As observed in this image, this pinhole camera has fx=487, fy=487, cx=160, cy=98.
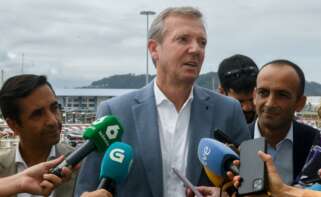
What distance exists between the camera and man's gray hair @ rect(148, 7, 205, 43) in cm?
308

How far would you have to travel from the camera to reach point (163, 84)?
312 centimetres

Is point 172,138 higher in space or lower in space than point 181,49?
lower

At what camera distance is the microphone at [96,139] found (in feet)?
7.77

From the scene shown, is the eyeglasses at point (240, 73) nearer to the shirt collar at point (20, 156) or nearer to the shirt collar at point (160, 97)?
the shirt collar at point (160, 97)

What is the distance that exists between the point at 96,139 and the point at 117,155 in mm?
148

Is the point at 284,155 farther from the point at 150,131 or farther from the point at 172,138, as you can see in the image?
the point at 150,131

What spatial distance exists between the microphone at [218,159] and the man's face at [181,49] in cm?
62

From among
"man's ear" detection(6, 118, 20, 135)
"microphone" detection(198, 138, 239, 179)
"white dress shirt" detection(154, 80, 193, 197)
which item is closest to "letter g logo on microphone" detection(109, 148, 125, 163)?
"microphone" detection(198, 138, 239, 179)

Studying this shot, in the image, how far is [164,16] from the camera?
312 cm

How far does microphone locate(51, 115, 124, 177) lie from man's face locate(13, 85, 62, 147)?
0.61 meters

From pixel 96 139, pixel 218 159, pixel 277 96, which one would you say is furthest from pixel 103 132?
pixel 277 96

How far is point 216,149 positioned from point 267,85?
835mm

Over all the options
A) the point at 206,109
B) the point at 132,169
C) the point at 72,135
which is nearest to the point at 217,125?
the point at 206,109

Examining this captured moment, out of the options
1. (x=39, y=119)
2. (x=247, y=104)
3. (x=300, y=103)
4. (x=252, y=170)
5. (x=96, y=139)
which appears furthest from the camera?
(x=247, y=104)
